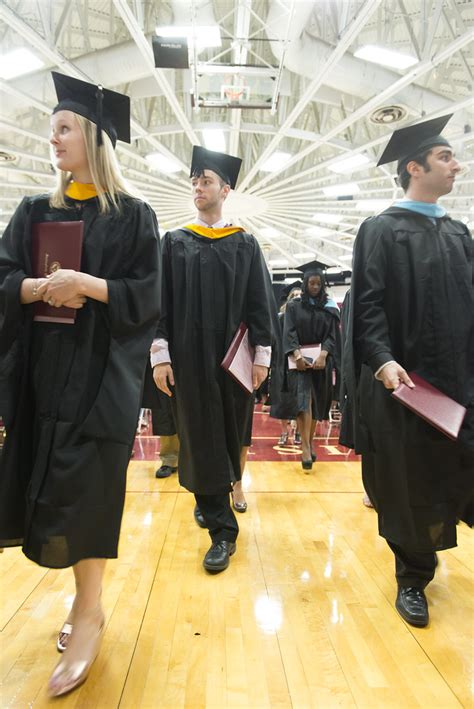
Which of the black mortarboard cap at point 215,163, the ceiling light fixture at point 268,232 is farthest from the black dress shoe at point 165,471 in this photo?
the ceiling light fixture at point 268,232

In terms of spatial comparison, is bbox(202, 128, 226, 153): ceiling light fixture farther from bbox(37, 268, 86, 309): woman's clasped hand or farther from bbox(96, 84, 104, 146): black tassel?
→ bbox(37, 268, 86, 309): woman's clasped hand

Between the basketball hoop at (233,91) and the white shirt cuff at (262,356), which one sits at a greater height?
the basketball hoop at (233,91)

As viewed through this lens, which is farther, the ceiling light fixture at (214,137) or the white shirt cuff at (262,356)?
the ceiling light fixture at (214,137)

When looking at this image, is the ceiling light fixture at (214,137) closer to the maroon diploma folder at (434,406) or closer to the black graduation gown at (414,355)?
the black graduation gown at (414,355)

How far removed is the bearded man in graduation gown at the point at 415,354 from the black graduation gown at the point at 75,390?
95 cm

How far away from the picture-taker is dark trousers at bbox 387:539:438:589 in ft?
5.89

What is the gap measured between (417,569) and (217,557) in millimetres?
895

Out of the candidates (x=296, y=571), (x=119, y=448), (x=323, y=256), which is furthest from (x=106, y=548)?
(x=323, y=256)

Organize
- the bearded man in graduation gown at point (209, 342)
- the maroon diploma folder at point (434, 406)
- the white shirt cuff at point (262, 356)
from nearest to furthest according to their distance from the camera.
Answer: the maroon diploma folder at point (434, 406) < the bearded man in graduation gown at point (209, 342) < the white shirt cuff at point (262, 356)

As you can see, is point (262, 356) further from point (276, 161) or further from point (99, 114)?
point (276, 161)

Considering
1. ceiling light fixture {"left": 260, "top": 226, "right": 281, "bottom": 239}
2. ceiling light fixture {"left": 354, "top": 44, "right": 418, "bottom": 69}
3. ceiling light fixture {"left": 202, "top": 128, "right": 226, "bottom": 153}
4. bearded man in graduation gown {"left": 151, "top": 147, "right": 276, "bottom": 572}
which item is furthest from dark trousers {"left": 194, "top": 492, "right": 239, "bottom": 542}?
ceiling light fixture {"left": 260, "top": 226, "right": 281, "bottom": 239}

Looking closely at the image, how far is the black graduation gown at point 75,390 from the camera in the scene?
1291 mm

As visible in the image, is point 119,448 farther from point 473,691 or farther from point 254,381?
point 473,691

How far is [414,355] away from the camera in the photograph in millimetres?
1815
